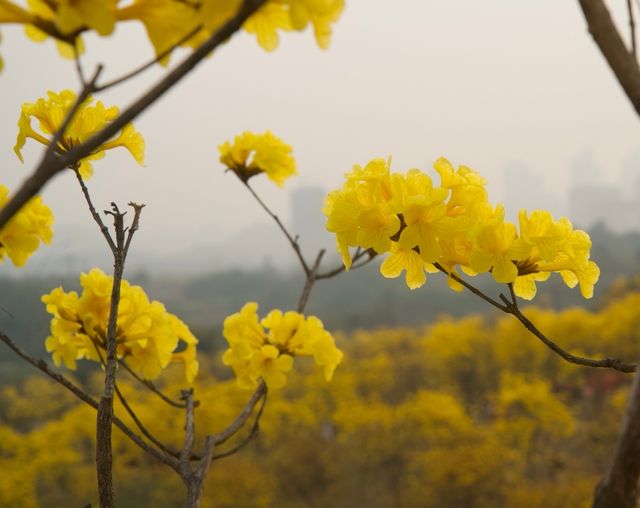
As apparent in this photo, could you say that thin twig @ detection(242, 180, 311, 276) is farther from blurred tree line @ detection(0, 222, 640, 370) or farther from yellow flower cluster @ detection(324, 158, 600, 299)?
blurred tree line @ detection(0, 222, 640, 370)

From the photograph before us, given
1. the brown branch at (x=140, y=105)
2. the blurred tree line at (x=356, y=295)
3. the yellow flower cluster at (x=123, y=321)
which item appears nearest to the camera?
the brown branch at (x=140, y=105)

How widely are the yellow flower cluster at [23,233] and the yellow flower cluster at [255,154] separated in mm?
747

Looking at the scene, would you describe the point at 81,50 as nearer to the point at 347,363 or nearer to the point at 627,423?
the point at 627,423

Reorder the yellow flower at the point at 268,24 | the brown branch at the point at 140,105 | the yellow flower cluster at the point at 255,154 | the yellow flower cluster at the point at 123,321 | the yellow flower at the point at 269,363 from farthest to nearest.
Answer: the yellow flower cluster at the point at 255,154 → the yellow flower at the point at 269,363 → the yellow flower cluster at the point at 123,321 → the yellow flower at the point at 268,24 → the brown branch at the point at 140,105

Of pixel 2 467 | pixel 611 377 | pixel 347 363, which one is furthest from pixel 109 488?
pixel 611 377

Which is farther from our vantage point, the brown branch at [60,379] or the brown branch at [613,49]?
the brown branch at [60,379]

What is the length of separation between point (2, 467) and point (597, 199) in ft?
314

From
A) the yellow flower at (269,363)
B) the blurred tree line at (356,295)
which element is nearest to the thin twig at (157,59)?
the yellow flower at (269,363)

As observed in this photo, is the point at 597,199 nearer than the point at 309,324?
No

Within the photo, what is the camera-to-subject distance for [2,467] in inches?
327

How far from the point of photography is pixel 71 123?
0.79 metres

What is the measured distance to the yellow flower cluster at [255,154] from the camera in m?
1.60

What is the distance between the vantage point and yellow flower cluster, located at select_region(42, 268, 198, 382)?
0.89 metres

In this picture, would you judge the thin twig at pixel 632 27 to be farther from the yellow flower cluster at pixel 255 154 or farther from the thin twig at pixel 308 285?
the yellow flower cluster at pixel 255 154
